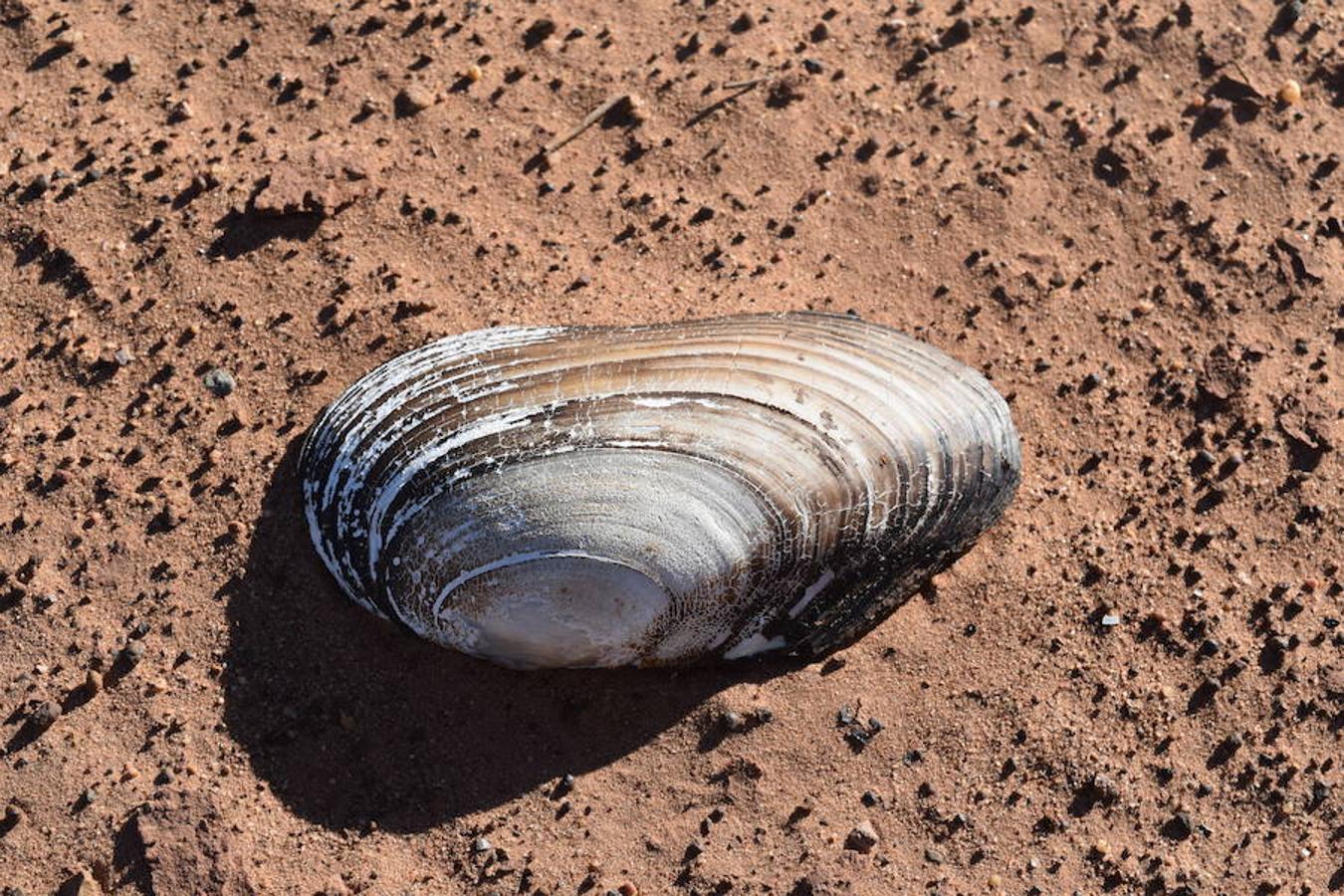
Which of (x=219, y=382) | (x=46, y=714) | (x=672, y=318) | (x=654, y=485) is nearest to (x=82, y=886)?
(x=46, y=714)

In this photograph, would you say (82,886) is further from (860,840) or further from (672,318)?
(672,318)

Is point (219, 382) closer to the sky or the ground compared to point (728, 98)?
closer to the ground

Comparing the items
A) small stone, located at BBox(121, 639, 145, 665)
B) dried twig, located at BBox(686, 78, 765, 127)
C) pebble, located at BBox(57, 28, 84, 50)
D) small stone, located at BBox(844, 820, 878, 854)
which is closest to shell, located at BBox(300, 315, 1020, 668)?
small stone, located at BBox(844, 820, 878, 854)

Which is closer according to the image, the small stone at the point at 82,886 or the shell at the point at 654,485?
the shell at the point at 654,485

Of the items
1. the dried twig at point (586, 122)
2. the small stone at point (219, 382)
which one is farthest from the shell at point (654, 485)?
the dried twig at point (586, 122)

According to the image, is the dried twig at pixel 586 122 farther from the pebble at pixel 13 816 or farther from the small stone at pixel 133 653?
the pebble at pixel 13 816

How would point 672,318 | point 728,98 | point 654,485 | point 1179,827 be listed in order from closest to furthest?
point 654,485
point 1179,827
point 672,318
point 728,98

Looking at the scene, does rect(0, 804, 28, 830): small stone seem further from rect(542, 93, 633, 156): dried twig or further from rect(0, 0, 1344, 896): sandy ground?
rect(542, 93, 633, 156): dried twig

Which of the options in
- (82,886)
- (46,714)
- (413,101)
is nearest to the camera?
(82,886)
